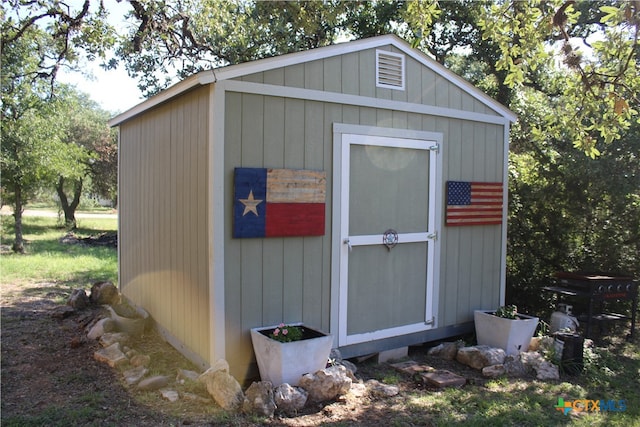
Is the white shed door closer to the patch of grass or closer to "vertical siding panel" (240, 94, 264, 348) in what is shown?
"vertical siding panel" (240, 94, 264, 348)

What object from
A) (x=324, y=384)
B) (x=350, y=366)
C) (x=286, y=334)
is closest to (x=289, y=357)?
(x=286, y=334)

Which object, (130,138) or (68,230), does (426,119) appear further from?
(68,230)

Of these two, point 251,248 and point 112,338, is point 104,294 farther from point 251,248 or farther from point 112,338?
point 251,248

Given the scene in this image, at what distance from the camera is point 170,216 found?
191 inches

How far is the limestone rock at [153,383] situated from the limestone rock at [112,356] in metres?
0.56

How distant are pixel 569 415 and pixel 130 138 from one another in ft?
17.4

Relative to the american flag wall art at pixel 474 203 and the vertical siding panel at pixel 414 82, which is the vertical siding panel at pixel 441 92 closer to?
the vertical siding panel at pixel 414 82

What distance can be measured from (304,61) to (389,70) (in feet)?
3.17

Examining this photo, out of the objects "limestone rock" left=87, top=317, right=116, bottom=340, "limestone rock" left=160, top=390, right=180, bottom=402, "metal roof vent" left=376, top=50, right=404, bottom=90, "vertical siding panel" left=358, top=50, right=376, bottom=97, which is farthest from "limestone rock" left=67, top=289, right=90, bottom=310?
"metal roof vent" left=376, top=50, right=404, bottom=90

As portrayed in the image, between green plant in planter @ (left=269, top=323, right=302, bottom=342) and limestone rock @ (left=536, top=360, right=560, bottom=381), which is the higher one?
green plant in planter @ (left=269, top=323, right=302, bottom=342)

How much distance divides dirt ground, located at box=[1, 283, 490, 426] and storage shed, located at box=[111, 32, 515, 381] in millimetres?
330

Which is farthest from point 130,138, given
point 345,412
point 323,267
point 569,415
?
point 569,415

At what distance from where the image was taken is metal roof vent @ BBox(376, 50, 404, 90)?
15.5 ft

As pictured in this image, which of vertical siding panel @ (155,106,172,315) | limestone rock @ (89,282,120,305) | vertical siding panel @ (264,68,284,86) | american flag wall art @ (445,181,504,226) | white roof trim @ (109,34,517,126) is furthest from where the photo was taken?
limestone rock @ (89,282,120,305)
